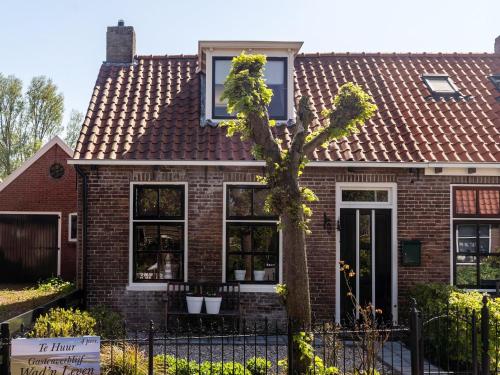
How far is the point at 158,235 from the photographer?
10.2 m

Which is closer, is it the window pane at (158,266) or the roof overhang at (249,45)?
the window pane at (158,266)

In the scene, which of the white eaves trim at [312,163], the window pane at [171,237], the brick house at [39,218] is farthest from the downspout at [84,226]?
the brick house at [39,218]

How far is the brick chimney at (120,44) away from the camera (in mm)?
12953

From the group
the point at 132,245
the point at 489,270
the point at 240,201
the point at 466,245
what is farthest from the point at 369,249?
the point at 132,245

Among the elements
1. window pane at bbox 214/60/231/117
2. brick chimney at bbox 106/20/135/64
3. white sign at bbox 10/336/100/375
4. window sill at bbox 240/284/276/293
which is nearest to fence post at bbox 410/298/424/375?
white sign at bbox 10/336/100/375

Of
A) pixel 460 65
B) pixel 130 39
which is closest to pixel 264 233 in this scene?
pixel 130 39

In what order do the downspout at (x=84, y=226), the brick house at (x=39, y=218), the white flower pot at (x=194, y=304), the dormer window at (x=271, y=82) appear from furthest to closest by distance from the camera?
the brick house at (x=39, y=218), the dormer window at (x=271, y=82), the downspout at (x=84, y=226), the white flower pot at (x=194, y=304)

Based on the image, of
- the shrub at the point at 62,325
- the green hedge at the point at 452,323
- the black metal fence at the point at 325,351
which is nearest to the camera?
the black metal fence at the point at 325,351

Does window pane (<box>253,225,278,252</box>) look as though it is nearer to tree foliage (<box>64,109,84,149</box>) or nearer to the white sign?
the white sign

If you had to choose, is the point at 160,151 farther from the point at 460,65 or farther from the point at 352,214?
the point at 460,65

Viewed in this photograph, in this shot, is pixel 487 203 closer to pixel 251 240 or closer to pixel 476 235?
pixel 476 235

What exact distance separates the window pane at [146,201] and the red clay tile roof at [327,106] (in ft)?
2.37

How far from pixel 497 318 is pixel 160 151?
6416 millimetres

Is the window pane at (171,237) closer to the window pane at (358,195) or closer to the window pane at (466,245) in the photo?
the window pane at (358,195)
